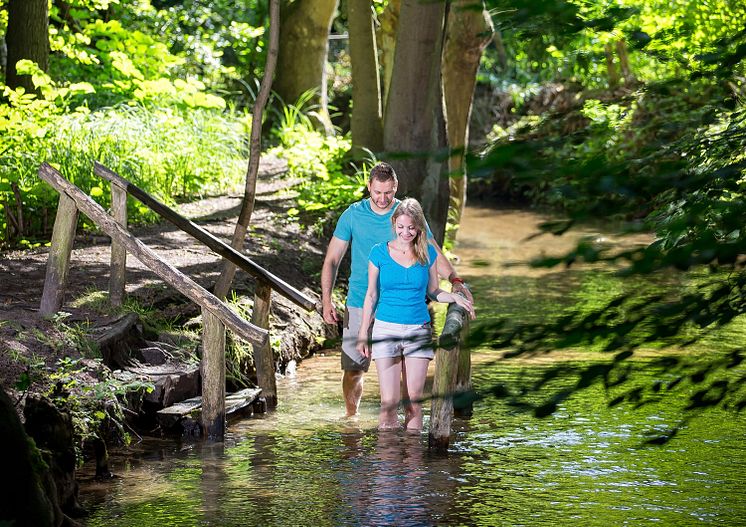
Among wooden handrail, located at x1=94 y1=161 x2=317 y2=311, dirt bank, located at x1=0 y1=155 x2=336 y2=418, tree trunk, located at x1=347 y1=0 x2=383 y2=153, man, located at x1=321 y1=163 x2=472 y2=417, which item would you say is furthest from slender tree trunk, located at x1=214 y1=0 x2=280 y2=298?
tree trunk, located at x1=347 y1=0 x2=383 y2=153

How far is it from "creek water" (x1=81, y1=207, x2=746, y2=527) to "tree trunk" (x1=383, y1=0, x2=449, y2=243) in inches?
187

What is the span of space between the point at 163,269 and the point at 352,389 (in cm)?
190

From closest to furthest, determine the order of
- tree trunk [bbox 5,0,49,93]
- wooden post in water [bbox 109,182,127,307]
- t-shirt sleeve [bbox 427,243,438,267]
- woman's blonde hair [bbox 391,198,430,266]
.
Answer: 1. woman's blonde hair [bbox 391,198,430,266]
2. t-shirt sleeve [bbox 427,243,438,267]
3. wooden post in water [bbox 109,182,127,307]
4. tree trunk [bbox 5,0,49,93]

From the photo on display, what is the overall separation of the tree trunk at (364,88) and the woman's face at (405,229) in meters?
10.6

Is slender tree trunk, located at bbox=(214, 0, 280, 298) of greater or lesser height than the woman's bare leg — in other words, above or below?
above

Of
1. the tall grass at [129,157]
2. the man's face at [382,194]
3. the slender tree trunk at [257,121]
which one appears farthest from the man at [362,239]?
the tall grass at [129,157]

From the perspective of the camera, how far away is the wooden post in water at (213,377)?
368 inches

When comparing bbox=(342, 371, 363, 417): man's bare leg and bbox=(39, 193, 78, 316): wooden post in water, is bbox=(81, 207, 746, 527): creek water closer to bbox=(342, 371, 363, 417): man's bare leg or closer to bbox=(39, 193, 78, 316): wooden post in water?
bbox=(342, 371, 363, 417): man's bare leg

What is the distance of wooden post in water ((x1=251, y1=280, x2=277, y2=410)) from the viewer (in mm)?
10734

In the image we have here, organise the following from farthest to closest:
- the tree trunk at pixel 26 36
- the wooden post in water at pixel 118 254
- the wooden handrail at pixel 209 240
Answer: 1. the tree trunk at pixel 26 36
2. the wooden post in water at pixel 118 254
3. the wooden handrail at pixel 209 240

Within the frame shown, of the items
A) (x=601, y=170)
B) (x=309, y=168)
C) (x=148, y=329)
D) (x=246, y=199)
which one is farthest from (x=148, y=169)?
(x=601, y=170)

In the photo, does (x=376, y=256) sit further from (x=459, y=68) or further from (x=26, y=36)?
(x=459, y=68)

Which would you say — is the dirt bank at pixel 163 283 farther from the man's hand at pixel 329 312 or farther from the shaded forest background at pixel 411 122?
the man's hand at pixel 329 312

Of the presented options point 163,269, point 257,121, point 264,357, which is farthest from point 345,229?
point 257,121
